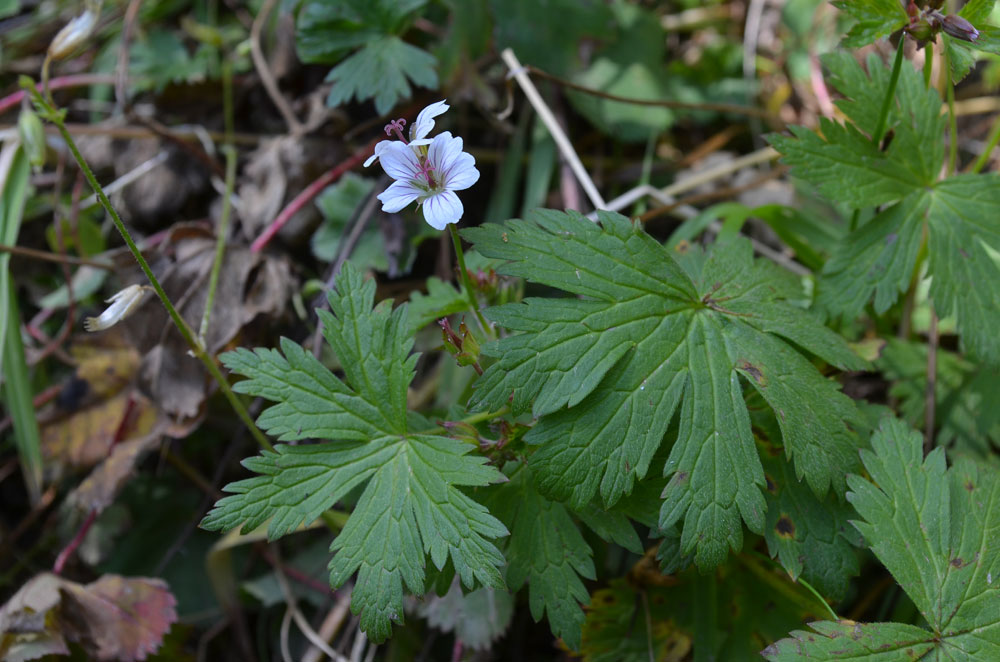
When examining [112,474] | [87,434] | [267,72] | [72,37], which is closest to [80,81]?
[267,72]

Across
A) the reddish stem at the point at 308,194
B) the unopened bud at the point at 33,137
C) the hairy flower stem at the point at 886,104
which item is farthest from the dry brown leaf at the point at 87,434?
the hairy flower stem at the point at 886,104

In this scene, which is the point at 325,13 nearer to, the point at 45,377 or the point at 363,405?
the point at 363,405

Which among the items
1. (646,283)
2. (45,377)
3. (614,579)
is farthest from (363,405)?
(45,377)

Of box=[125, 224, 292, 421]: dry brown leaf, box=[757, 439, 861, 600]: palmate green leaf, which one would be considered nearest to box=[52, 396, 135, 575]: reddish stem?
box=[125, 224, 292, 421]: dry brown leaf

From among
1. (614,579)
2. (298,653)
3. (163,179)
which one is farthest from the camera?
(163,179)

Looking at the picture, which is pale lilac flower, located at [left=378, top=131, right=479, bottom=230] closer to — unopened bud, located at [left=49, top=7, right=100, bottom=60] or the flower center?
the flower center
